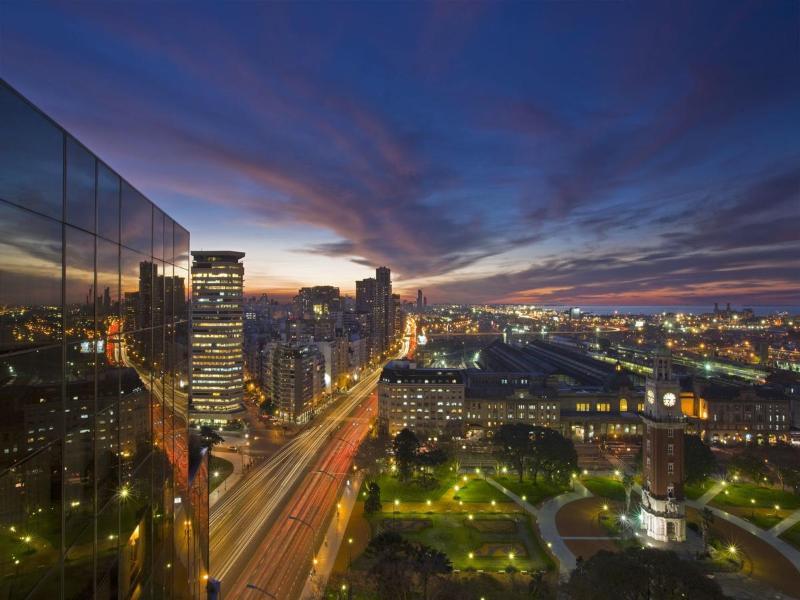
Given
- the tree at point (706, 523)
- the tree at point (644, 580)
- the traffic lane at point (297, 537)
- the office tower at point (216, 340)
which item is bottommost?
the traffic lane at point (297, 537)

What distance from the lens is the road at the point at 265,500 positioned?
28.7 metres

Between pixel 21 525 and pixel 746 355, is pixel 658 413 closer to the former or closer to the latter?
pixel 21 525

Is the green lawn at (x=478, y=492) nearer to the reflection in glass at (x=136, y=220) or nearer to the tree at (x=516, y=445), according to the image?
the tree at (x=516, y=445)

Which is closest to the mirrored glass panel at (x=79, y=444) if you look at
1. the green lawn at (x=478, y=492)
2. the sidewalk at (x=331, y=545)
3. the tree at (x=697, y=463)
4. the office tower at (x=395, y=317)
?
the sidewalk at (x=331, y=545)

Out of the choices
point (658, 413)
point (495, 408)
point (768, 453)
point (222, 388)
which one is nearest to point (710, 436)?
point (768, 453)

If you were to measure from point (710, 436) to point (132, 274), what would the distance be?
7054 cm

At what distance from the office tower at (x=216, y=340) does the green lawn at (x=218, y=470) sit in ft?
54.8

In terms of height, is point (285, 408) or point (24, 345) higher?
point (24, 345)

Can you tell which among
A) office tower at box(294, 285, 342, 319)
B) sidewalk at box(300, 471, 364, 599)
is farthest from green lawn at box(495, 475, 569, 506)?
office tower at box(294, 285, 342, 319)

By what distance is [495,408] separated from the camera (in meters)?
64.1

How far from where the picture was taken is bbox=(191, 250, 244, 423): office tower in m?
66.3

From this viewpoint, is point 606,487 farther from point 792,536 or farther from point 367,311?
point 367,311

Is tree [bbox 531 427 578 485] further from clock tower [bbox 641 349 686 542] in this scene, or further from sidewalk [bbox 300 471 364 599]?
sidewalk [bbox 300 471 364 599]

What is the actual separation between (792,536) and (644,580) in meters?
21.8
